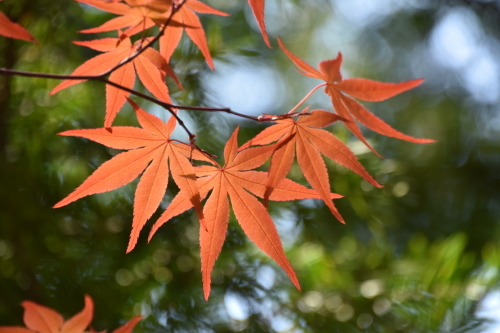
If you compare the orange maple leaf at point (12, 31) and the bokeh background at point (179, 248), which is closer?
the orange maple leaf at point (12, 31)

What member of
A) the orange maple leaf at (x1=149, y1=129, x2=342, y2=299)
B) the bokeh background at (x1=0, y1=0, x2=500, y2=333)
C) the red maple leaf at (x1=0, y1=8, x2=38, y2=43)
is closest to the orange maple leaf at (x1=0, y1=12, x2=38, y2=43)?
the red maple leaf at (x1=0, y1=8, x2=38, y2=43)

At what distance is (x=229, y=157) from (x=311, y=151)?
76 millimetres

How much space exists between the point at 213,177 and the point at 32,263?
59 cm

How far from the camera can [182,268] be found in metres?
0.97

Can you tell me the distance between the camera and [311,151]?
0.40m

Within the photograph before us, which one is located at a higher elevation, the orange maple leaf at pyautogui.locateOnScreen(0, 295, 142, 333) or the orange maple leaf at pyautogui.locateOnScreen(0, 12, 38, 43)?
the orange maple leaf at pyautogui.locateOnScreen(0, 12, 38, 43)

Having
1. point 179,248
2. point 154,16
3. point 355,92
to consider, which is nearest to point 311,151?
point 355,92

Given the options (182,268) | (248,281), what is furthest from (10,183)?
(248,281)

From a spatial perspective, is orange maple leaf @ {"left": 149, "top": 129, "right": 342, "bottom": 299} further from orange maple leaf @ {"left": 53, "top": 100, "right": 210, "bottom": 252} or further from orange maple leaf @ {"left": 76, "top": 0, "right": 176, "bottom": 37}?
orange maple leaf @ {"left": 76, "top": 0, "right": 176, "bottom": 37}

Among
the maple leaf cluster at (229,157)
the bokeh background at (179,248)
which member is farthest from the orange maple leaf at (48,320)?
the bokeh background at (179,248)

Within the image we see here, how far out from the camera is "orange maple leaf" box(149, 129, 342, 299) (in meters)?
0.39

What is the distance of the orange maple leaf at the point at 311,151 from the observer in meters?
0.37

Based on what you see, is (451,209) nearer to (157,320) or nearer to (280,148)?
(157,320)

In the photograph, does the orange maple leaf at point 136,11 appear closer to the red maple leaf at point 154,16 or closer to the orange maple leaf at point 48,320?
the red maple leaf at point 154,16
